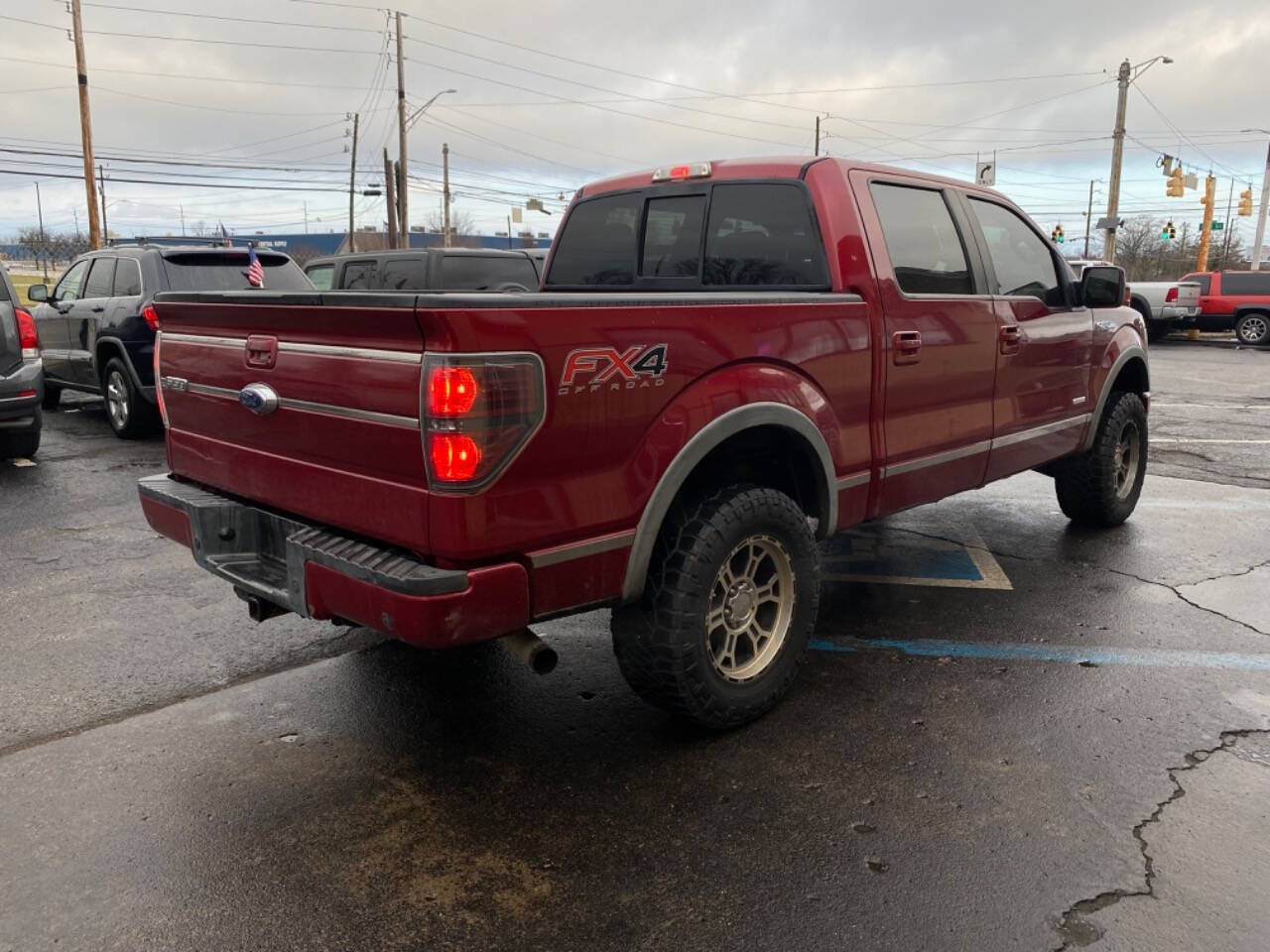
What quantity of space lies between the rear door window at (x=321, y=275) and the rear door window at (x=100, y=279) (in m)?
2.77

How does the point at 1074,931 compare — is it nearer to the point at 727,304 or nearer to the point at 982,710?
the point at 982,710

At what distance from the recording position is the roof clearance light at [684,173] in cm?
420

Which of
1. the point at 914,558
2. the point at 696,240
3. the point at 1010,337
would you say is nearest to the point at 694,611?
the point at 696,240

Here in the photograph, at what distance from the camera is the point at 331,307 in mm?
2695

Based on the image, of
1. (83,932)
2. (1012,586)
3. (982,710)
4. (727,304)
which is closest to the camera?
(83,932)

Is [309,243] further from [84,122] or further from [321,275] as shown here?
[321,275]

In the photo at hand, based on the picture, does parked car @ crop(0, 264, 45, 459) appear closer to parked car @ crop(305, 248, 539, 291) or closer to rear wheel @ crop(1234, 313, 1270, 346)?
parked car @ crop(305, 248, 539, 291)

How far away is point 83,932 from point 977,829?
2.40 metres

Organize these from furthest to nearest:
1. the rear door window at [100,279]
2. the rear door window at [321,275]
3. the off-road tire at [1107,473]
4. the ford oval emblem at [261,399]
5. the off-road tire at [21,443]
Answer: the rear door window at [321,275], the rear door window at [100,279], the off-road tire at [21,443], the off-road tire at [1107,473], the ford oval emblem at [261,399]

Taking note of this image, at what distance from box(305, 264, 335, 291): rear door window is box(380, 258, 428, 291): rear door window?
148 centimetres

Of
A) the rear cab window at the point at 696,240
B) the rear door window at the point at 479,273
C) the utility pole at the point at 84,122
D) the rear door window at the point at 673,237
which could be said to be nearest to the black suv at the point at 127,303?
the rear door window at the point at 479,273

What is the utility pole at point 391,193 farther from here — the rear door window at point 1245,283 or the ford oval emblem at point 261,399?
the ford oval emblem at point 261,399

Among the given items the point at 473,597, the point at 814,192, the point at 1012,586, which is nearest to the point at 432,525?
the point at 473,597

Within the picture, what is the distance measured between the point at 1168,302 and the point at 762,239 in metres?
22.2
